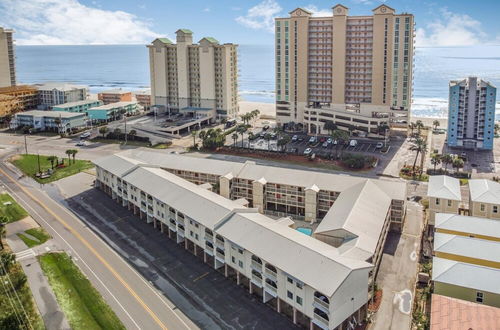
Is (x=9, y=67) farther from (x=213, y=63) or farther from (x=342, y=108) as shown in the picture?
(x=342, y=108)

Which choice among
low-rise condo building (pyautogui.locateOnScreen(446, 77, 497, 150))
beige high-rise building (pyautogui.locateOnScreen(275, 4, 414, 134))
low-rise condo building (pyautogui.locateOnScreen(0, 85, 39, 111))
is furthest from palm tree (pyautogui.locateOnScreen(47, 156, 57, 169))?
low-rise condo building (pyautogui.locateOnScreen(446, 77, 497, 150))

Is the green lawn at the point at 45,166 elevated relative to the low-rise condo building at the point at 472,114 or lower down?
lower down

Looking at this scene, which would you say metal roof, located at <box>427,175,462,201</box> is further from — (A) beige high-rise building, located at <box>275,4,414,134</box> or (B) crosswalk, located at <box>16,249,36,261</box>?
(B) crosswalk, located at <box>16,249,36,261</box>

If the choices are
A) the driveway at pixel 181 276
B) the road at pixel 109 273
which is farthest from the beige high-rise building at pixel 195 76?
the driveway at pixel 181 276

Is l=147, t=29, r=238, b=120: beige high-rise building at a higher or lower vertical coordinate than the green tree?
higher

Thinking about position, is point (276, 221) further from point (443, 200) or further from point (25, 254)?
point (25, 254)

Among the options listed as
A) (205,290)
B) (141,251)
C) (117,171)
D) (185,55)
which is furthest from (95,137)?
(205,290)

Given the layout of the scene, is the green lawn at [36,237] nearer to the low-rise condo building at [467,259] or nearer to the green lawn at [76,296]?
the green lawn at [76,296]
